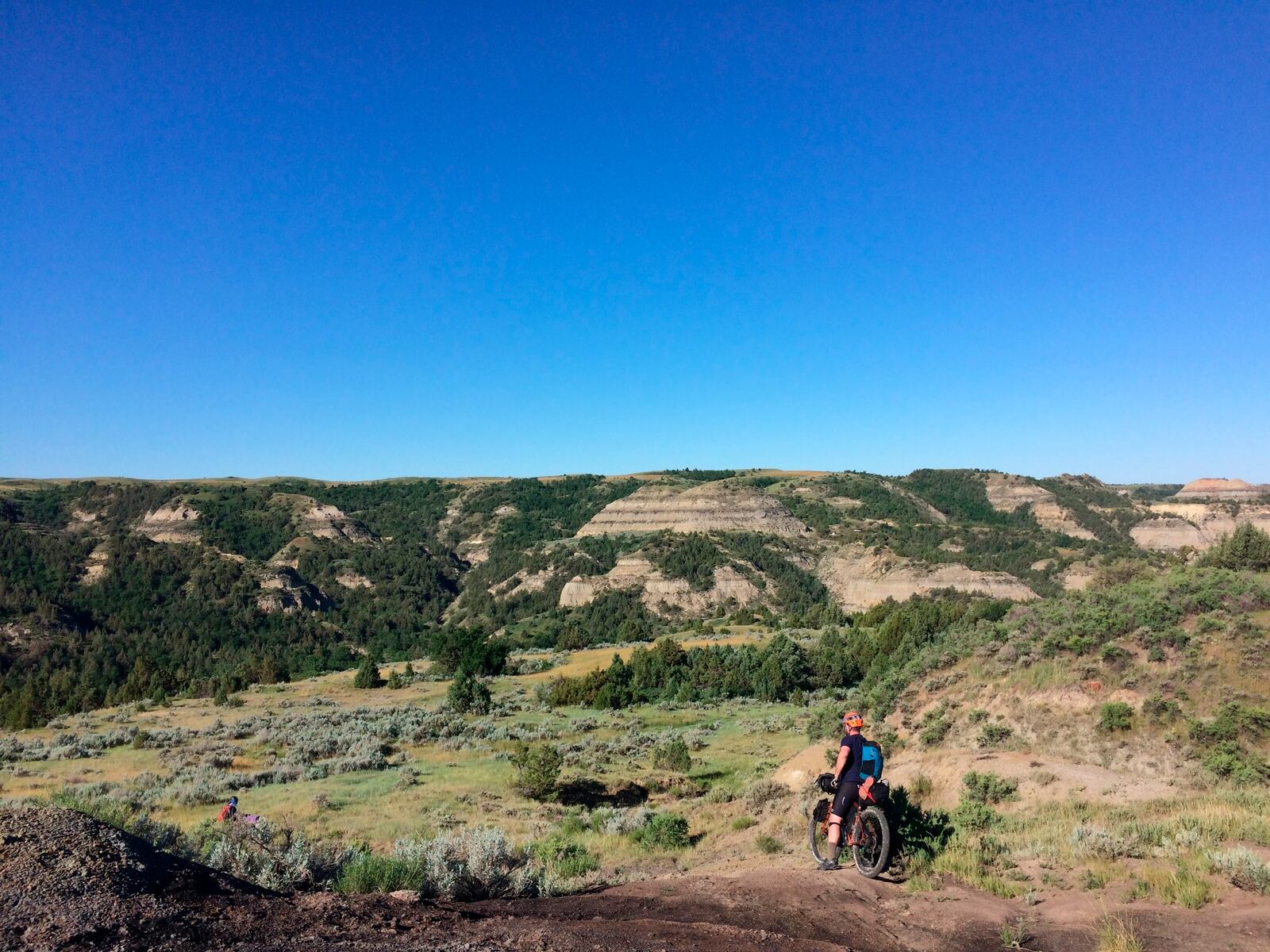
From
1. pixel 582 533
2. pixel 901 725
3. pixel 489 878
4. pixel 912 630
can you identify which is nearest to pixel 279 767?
pixel 489 878

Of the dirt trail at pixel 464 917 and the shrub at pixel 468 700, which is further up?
the dirt trail at pixel 464 917

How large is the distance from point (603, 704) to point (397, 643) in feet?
204

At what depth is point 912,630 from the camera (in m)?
34.8

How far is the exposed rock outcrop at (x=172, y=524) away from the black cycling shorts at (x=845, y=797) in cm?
14259

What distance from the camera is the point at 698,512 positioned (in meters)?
117

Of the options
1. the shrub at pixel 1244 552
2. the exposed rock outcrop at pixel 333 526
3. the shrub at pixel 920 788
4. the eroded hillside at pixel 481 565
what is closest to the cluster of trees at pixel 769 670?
the shrub at pixel 1244 552

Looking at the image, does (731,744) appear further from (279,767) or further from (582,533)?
(582,533)

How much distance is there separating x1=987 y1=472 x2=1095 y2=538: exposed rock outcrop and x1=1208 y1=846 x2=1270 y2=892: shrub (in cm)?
13756

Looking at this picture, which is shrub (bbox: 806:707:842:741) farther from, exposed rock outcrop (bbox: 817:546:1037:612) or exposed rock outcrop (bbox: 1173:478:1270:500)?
exposed rock outcrop (bbox: 1173:478:1270:500)

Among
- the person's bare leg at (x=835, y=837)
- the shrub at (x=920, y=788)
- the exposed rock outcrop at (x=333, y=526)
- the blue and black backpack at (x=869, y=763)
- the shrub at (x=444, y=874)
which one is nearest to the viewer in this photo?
the shrub at (x=444, y=874)

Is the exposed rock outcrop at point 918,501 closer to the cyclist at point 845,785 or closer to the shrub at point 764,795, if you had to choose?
Answer: the shrub at point 764,795

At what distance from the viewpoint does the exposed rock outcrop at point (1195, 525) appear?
367 ft

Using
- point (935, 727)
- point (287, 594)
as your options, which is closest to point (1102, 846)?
point (935, 727)

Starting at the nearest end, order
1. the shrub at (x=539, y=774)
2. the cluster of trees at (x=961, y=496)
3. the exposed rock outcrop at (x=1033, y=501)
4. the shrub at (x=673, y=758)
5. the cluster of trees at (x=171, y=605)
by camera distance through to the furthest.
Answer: the shrub at (x=539, y=774), the shrub at (x=673, y=758), the cluster of trees at (x=171, y=605), the exposed rock outcrop at (x=1033, y=501), the cluster of trees at (x=961, y=496)
